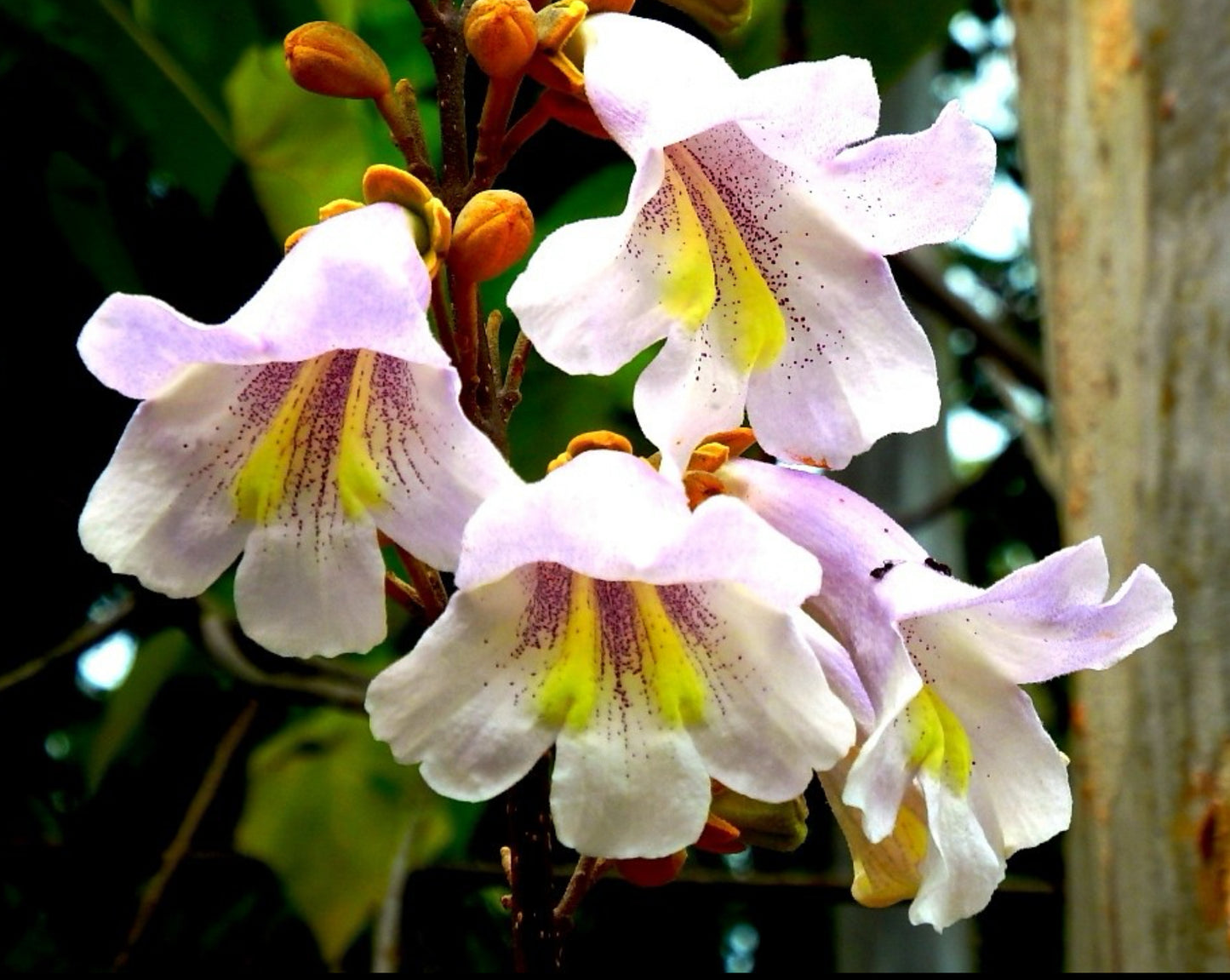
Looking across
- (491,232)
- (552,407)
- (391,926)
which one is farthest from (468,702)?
(552,407)

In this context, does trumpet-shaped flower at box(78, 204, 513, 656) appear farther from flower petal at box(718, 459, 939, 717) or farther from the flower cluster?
flower petal at box(718, 459, 939, 717)

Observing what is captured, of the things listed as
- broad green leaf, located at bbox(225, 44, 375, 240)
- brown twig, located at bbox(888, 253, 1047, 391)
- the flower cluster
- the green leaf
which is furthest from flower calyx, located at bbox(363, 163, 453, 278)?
brown twig, located at bbox(888, 253, 1047, 391)

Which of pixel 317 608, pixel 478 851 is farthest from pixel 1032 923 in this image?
pixel 317 608

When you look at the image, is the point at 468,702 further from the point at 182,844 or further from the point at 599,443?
the point at 182,844

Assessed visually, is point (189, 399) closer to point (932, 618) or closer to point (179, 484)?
point (179, 484)

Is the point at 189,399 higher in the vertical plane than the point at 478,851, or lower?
higher
